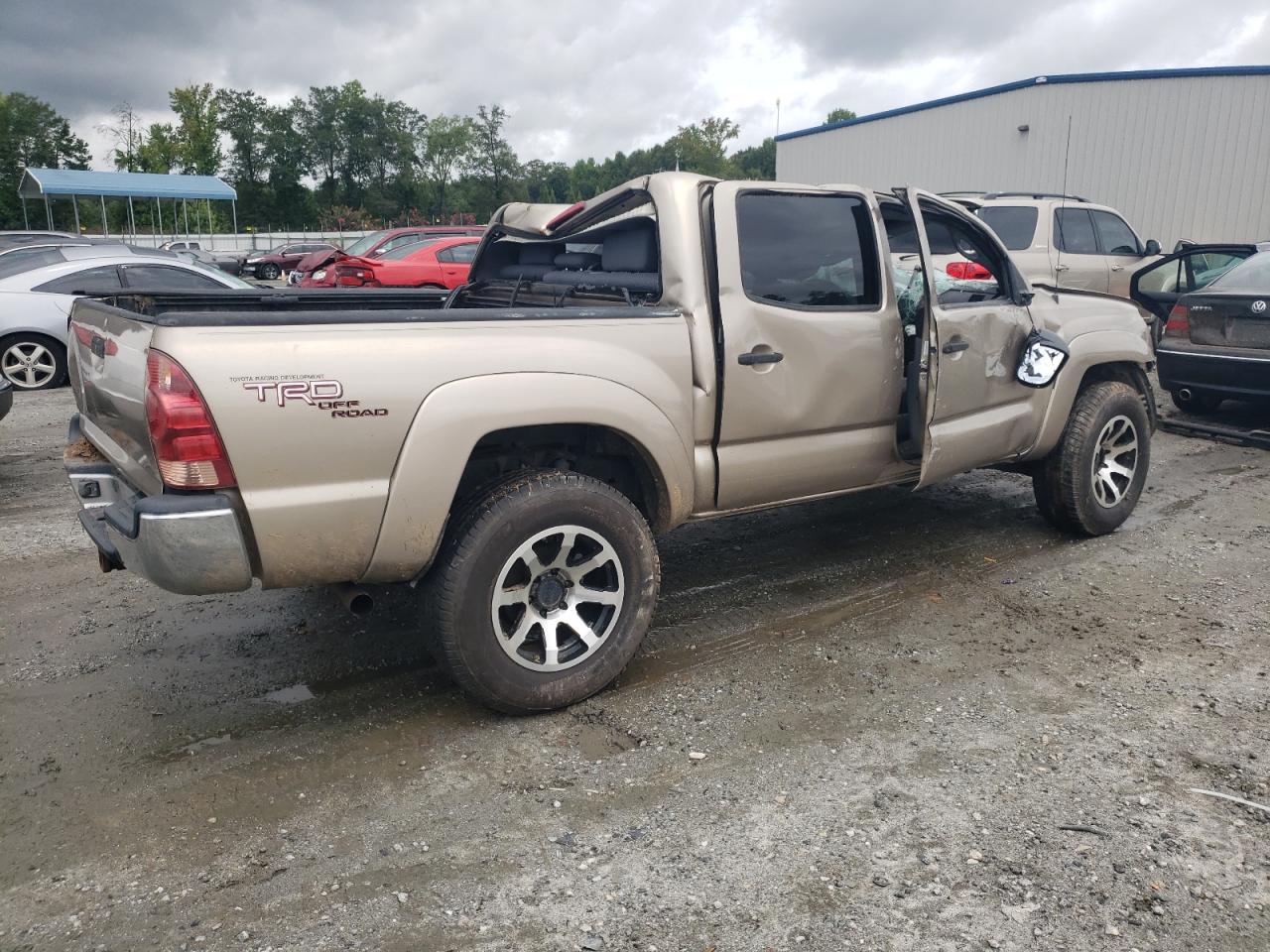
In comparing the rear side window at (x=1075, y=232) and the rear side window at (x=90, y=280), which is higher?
the rear side window at (x=1075, y=232)

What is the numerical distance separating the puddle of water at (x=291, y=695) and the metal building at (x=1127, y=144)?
779 inches

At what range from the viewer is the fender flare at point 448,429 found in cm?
308

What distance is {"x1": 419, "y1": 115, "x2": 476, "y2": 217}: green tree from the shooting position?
244ft

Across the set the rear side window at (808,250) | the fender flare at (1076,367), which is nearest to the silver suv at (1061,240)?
the fender flare at (1076,367)

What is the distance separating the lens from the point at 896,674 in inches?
150

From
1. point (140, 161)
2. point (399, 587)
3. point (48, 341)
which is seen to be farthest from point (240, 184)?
point (399, 587)

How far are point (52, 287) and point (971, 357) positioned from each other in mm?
9650

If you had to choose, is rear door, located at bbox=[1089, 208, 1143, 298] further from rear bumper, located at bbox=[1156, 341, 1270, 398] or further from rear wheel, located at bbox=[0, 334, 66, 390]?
rear wheel, located at bbox=[0, 334, 66, 390]

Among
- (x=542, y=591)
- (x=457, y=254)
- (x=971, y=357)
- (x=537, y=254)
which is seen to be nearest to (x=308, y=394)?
(x=542, y=591)

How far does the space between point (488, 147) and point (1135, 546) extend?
74.5 meters

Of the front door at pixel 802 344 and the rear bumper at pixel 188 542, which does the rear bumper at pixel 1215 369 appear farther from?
the rear bumper at pixel 188 542

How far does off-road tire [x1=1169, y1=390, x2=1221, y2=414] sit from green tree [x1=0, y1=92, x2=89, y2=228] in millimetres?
63735

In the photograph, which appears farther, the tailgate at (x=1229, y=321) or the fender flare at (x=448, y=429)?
the tailgate at (x=1229, y=321)

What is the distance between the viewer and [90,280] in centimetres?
1034
